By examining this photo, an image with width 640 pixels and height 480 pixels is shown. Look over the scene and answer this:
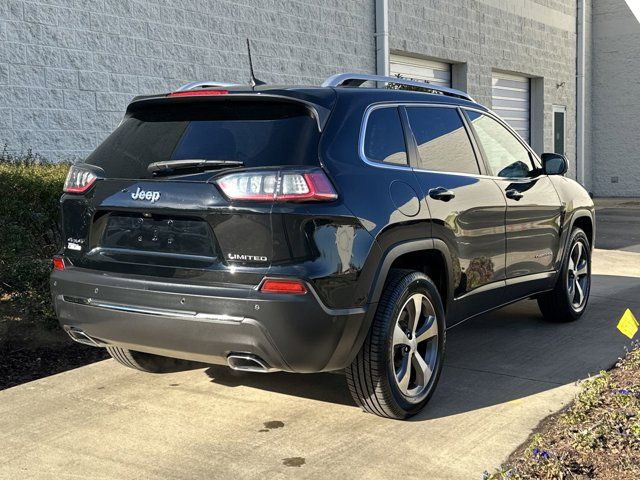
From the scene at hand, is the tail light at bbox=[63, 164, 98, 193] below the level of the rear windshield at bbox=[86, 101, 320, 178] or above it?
below

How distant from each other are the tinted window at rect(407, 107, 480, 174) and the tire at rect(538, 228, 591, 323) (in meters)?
1.70

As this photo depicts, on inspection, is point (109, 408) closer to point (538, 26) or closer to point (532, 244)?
point (532, 244)

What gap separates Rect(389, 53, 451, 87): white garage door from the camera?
1502 cm

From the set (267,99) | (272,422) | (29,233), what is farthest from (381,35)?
(272,422)

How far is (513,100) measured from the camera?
775 inches

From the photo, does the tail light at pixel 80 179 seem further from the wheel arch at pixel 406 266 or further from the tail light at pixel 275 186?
the wheel arch at pixel 406 266

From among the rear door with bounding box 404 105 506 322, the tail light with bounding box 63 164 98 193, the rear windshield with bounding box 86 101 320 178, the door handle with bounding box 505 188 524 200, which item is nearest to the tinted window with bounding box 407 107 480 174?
the rear door with bounding box 404 105 506 322

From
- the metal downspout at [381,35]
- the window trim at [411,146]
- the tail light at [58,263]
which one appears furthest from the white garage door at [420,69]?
the tail light at [58,263]

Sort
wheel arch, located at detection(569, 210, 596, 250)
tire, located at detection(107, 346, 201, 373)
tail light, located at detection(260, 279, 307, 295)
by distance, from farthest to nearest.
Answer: wheel arch, located at detection(569, 210, 596, 250) < tire, located at detection(107, 346, 201, 373) < tail light, located at detection(260, 279, 307, 295)

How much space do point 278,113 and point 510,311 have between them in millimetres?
3944

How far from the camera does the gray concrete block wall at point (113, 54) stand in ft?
28.8

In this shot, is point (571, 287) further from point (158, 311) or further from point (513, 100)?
point (513, 100)

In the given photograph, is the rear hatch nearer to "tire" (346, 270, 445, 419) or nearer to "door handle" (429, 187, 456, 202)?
"tire" (346, 270, 445, 419)

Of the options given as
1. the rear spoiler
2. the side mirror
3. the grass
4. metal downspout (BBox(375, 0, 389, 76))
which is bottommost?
the grass
